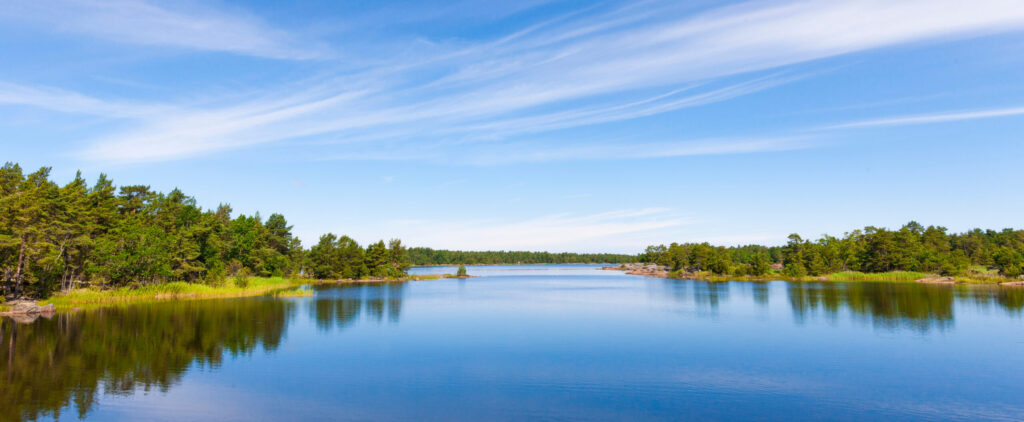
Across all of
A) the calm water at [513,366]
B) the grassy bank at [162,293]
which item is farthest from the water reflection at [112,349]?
the grassy bank at [162,293]

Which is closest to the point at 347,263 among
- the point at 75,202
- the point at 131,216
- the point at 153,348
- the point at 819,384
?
the point at 131,216

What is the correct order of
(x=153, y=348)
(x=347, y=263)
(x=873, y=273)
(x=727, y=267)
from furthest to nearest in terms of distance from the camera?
(x=727, y=267) → (x=347, y=263) → (x=873, y=273) → (x=153, y=348)

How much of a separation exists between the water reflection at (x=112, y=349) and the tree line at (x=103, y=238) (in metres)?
8.00

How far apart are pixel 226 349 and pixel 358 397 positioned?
49.1 feet

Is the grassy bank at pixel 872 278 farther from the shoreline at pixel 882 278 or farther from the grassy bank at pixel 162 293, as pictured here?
the grassy bank at pixel 162 293

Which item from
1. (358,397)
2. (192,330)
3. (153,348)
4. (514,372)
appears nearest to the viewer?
(358,397)

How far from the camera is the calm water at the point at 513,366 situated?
1997 centimetres

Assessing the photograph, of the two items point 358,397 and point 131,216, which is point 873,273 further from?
point 131,216

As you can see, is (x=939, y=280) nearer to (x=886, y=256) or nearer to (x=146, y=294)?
(x=886, y=256)

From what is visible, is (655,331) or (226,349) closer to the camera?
(226,349)

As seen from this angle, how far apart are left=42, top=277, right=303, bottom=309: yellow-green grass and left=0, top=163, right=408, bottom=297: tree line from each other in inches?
69.9

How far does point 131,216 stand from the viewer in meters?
66.9

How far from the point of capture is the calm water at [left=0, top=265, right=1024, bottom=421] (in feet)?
65.5

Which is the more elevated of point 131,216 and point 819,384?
point 131,216
